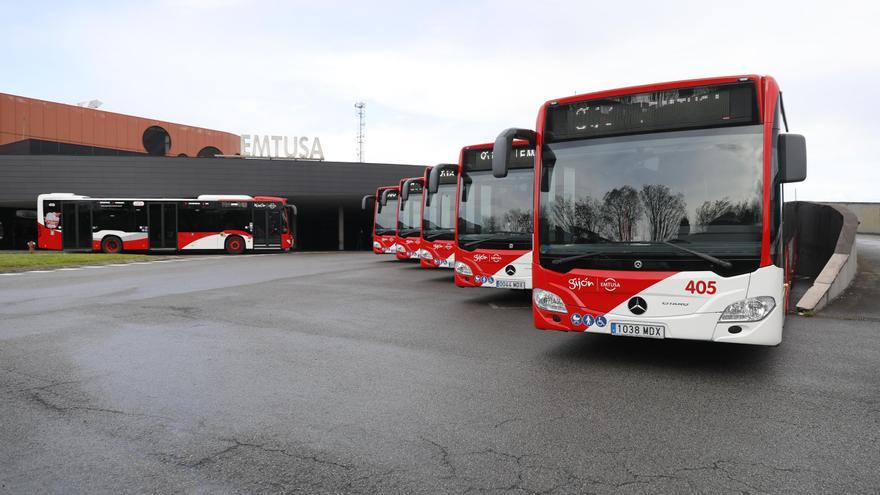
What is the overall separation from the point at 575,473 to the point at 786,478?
1.13m

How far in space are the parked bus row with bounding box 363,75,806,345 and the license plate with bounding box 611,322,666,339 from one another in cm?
1

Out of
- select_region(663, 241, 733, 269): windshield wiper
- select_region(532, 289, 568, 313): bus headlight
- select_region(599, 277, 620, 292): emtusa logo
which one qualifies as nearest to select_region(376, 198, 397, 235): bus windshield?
select_region(532, 289, 568, 313): bus headlight

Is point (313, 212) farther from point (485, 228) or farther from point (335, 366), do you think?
point (335, 366)

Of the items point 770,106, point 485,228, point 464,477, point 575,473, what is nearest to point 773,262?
point 770,106

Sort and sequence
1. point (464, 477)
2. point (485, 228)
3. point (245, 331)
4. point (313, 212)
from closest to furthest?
point (464, 477)
point (245, 331)
point (485, 228)
point (313, 212)

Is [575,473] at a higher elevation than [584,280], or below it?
below

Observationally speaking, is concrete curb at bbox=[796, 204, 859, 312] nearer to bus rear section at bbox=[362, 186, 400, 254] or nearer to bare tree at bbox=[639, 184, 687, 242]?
bare tree at bbox=[639, 184, 687, 242]

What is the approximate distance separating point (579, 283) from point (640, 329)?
0.71 m

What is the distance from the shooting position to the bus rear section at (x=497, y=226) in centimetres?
1002

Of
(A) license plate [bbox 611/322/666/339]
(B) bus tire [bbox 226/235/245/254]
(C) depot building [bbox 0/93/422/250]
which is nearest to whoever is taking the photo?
(A) license plate [bbox 611/322/666/339]

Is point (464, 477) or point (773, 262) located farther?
point (773, 262)

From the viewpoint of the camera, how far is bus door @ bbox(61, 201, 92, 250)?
92.6 ft

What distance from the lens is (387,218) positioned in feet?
79.3

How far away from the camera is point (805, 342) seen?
7.17 metres
